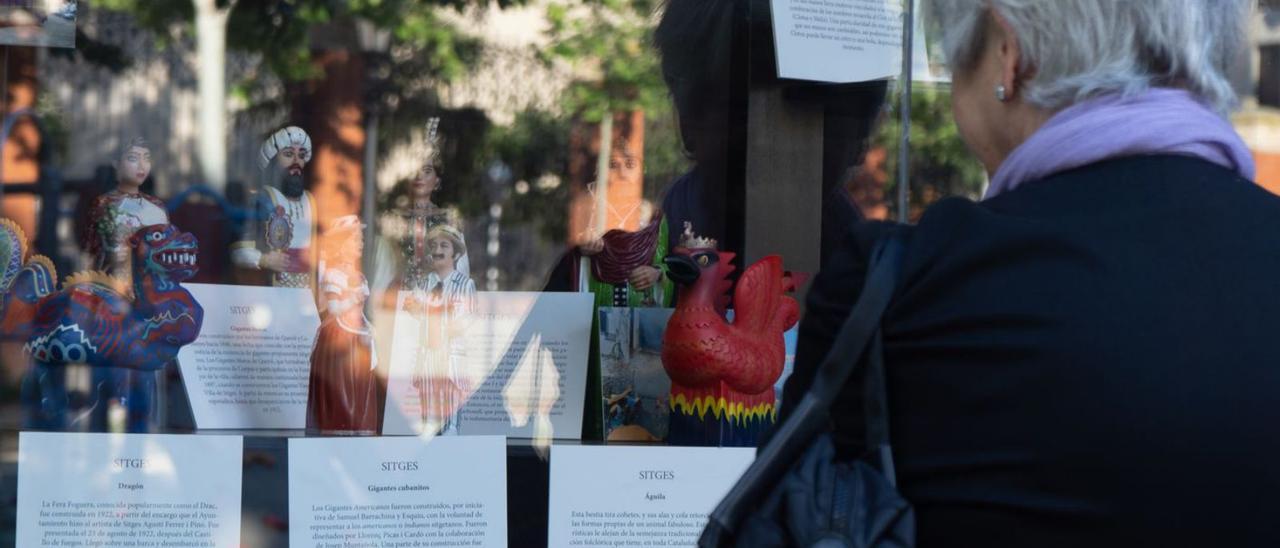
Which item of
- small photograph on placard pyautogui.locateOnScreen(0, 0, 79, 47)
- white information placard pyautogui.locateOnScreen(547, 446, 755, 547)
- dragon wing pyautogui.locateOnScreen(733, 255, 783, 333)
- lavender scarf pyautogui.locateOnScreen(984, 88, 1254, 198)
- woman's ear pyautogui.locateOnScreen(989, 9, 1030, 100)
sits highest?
small photograph on placard pyautogui.locateOnScreen(0, 0, 79, 47)

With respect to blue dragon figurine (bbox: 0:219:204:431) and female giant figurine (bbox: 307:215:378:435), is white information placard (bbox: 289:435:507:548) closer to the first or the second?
female giant figurine (bbox: 307:215:378:435)

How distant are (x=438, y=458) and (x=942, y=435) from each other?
39.0 inches

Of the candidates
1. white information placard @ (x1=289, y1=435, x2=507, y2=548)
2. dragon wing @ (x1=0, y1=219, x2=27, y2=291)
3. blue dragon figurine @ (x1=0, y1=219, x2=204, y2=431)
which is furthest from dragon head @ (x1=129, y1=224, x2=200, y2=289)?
white information placard @ (x1=289, y1=435, x2=507, y2=548)

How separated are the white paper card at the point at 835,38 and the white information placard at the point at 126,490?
2.90 ft

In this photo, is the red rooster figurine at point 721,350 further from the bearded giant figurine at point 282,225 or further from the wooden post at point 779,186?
the bearded giant figurine at point 282,225

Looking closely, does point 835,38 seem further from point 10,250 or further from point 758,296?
point 10,250

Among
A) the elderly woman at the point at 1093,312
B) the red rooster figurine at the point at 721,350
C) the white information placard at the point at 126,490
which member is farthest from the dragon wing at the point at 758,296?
the elderly woman at the point at 1093,312

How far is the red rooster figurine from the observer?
170cm

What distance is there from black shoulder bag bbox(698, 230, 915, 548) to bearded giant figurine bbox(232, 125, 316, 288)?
991mm

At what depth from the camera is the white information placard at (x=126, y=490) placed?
1.67m

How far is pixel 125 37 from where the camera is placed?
1.82 metres

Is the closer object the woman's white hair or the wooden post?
the woman's white hair

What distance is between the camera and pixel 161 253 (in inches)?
67.5

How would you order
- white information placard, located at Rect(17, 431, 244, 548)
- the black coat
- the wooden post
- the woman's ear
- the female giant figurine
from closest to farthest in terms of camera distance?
the black coat < the woman's ear < white information placard, located at Rect(17, 431, 244, 548) < the female giant figurine < the wooden post
